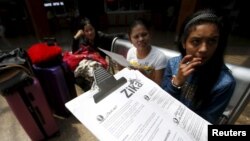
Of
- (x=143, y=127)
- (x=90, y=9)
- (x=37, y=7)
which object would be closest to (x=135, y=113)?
(x=143, y=127)

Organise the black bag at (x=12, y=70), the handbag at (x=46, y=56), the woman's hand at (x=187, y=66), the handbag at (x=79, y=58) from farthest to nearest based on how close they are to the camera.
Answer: the handbag at (x=79, y=58)
the handbag at (x=46, y=56)
the black bag at (x=12, y=70)
the woman's hand at (x=187, y=66)

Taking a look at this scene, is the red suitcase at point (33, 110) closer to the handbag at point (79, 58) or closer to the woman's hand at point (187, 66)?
the handbag at point (79, 58)

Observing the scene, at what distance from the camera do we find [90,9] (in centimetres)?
416

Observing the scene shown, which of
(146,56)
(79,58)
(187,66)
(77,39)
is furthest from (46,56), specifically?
(187,66)

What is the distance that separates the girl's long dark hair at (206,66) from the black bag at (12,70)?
0.97 metres

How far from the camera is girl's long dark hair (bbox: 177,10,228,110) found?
0.59 meters

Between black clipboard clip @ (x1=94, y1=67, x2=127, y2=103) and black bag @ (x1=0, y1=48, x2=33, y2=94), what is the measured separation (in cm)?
78

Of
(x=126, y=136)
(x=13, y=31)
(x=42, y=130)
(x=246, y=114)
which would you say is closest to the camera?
(x=126, y=136)

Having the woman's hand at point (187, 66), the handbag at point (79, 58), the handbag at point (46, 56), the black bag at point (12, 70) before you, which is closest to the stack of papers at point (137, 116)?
the woman's hand at point (187, 66)

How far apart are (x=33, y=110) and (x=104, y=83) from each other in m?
0.91

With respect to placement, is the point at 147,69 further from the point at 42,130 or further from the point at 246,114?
the point at 246,114

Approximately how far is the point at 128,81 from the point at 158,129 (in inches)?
6.5

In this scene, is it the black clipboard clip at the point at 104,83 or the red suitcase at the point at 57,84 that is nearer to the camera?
the black clipboard clip at the point at 104,83

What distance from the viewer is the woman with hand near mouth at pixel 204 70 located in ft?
1.83
